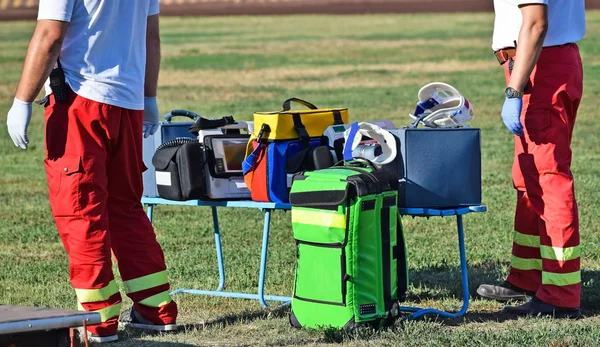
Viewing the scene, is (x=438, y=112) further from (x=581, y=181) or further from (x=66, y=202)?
(x=581, y=181)

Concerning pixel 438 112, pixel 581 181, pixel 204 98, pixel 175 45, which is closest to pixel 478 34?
pixel 175 45

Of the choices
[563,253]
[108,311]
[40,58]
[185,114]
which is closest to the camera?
[40,58]

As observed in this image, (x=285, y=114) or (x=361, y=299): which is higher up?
(x=285, y=114)

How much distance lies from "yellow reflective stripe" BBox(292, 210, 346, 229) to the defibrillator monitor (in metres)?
0.78

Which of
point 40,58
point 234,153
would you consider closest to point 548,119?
point 234,153

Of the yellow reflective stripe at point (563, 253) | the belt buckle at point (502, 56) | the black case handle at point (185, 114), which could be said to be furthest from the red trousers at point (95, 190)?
the yellow reflective stripe at point (563, 253)

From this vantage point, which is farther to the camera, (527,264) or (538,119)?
(527,264)

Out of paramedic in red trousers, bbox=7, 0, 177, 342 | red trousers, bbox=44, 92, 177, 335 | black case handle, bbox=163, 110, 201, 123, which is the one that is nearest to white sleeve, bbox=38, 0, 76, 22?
paramedic in red trousers, bbox=7, 0, 177, 342

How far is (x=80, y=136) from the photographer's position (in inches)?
220

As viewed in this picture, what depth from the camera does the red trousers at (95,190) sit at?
5602 millimetres

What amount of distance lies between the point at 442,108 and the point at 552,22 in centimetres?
75

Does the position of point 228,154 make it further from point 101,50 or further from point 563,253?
point 563,253

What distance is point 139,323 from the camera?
610 centimetres

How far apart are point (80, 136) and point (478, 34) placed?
3134 cm
